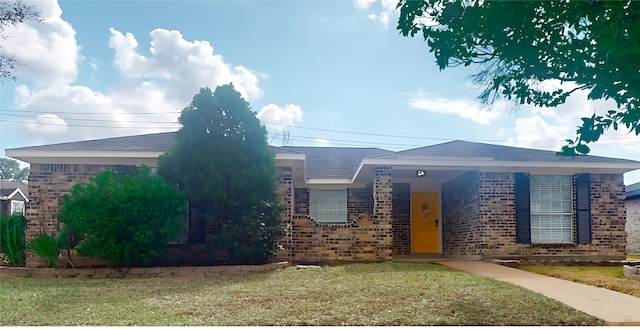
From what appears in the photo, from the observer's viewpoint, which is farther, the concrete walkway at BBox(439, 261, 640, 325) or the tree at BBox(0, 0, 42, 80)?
the tree at BBox(0, 0, 42, 80)

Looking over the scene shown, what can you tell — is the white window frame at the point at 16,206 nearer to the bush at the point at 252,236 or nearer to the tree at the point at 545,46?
the bush at the point at 252,236

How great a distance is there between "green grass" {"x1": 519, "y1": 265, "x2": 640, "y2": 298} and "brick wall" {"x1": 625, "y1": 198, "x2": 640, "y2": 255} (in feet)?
32.3

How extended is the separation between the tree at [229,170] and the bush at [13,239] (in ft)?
13.4

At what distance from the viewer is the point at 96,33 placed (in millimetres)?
12250

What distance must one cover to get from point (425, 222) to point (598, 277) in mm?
7292

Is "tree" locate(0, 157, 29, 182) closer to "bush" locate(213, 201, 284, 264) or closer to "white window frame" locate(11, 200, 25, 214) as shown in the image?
"white window frame" locate(11, 200, 25, 214)

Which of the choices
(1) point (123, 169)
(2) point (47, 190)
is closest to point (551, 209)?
(1) point (123, 169)

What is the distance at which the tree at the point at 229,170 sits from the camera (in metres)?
11.3

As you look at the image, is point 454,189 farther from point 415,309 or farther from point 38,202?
point 38,202

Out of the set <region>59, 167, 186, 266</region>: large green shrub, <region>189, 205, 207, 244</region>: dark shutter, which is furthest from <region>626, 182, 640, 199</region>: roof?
<region>59, 167, 186, 266</region>: large green shrub

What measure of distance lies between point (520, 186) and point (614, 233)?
10.2ft

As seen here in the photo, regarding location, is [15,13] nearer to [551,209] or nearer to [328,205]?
[328,205]

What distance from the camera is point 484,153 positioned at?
14.3 metres

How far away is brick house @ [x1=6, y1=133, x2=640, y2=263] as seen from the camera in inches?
509
